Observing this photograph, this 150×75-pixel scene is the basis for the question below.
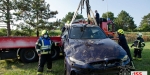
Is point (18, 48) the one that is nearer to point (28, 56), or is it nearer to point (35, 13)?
point (28, 56)

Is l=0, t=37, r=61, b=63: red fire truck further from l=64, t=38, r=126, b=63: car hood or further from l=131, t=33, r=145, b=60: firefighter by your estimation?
l=131, t=33, r=145, b=60: firefighter

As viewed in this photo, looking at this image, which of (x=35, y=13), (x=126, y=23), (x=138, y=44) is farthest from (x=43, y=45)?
(x=126, y=23)

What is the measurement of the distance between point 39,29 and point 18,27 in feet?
18.2

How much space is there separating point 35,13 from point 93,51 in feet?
82.1

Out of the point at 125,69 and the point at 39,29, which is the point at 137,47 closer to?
the point at 125,69

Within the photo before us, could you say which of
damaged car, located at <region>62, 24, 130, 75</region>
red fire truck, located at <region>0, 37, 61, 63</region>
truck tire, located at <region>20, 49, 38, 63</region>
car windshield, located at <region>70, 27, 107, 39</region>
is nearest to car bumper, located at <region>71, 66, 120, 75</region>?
damaged car, located at <region>62, 24, 130, 75</region>

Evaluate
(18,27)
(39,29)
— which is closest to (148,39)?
(39,29)

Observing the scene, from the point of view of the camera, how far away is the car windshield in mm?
6520

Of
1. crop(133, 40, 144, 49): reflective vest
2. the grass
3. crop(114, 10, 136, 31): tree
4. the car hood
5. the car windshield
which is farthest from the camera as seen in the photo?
crop(114, 10, 136, 31): tree

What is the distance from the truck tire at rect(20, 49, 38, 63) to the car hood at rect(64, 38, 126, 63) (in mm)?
3766

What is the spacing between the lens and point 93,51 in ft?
16.9

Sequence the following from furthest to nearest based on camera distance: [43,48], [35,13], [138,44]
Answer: [35,13]
[138,44]
[43,48]

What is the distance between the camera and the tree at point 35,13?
23.6 meters

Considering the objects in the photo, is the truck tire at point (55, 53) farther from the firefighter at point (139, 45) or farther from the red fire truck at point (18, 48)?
the firefighter at point (139, 45)
